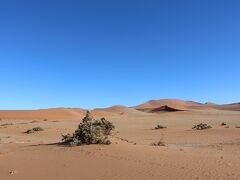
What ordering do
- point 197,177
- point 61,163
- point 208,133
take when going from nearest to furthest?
point 197,177 → point 61,163 → point 208,133

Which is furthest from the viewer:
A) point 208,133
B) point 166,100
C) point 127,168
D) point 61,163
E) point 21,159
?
point 166,100

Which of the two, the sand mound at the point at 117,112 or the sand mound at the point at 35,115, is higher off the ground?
the sand mound at the point at 117,112

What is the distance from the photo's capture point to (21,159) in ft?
40.8

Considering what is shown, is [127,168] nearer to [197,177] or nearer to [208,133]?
[197,177]

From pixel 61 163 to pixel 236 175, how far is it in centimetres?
507

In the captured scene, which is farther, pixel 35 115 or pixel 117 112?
pixel 117 112

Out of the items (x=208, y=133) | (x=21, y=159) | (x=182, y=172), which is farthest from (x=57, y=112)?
(x=182, y=172)

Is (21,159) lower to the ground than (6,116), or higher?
lower

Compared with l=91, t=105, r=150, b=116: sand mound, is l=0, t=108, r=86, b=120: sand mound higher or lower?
lower

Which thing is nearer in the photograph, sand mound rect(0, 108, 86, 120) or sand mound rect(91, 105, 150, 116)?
sand mound rect(0, 108, 86, 120)

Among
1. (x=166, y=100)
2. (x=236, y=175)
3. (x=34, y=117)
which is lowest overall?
(x=236, y=175)

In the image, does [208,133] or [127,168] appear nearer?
[127,168]

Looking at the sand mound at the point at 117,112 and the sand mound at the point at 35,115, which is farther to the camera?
the sand mound at the point at 117,112

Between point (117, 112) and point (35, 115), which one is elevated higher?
point (117, 112)
